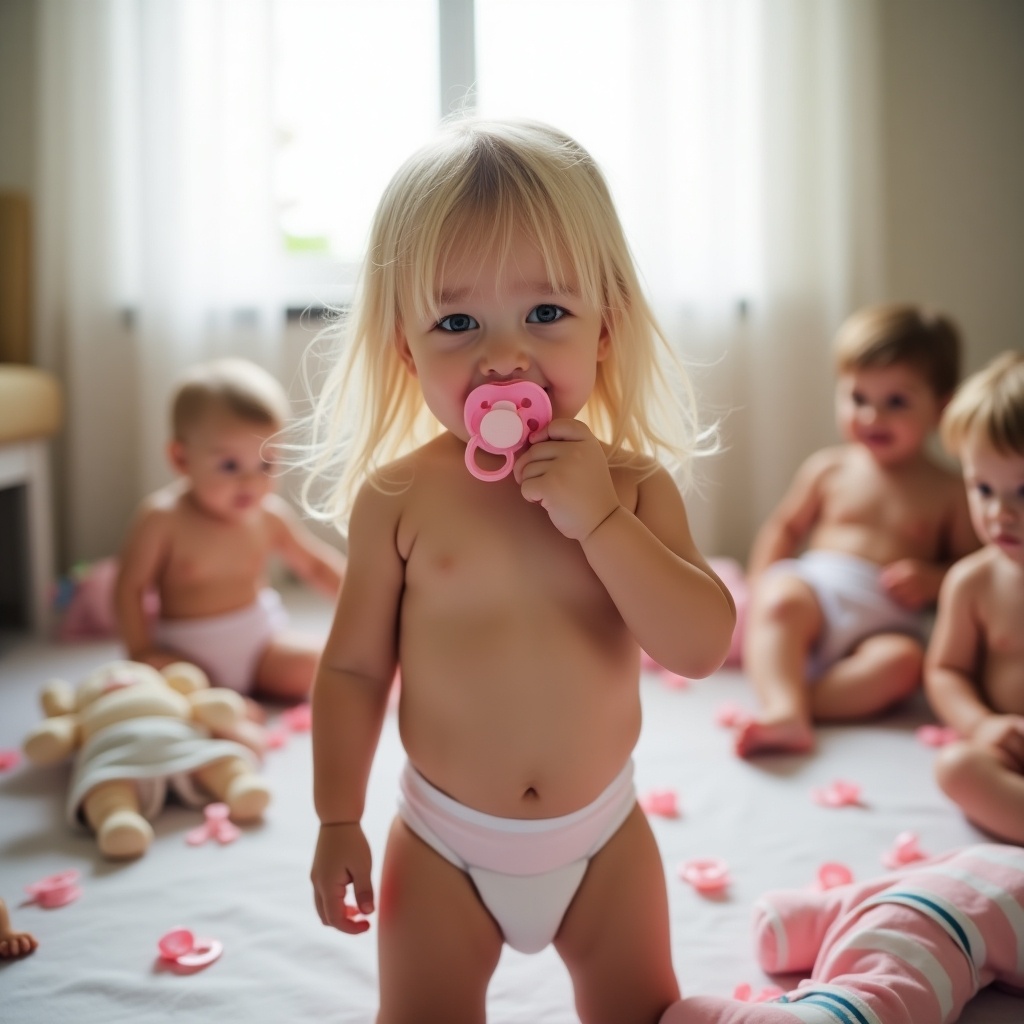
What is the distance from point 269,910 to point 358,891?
297 millimetres

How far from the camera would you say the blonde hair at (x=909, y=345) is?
1607mm

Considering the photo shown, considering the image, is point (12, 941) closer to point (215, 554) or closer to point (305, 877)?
point (305, 877)

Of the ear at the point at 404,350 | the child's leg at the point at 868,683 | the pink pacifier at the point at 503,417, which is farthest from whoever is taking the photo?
the child's leg at the point at 868,683

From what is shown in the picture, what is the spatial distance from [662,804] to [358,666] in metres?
0.51

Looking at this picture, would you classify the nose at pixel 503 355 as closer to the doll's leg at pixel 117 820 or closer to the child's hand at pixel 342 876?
the child's hand at pixel 342 876

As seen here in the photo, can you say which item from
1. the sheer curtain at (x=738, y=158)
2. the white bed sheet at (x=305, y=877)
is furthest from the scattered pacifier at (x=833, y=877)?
the sheer curtain at (x=738, y=158)

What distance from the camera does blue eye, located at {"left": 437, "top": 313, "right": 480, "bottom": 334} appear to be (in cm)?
74

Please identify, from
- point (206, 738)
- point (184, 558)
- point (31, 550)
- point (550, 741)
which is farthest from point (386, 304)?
point (31, 550)

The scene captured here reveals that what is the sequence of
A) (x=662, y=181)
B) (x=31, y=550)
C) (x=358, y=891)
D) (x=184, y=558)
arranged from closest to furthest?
(x=358, y=891) → (x=184, y=558) → (x=31, y=550) → (x=662, y=181)

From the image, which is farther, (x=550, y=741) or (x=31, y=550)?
(x=31, y=550)

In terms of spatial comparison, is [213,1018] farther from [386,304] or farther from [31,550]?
[31,550]

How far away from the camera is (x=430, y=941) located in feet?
2.44

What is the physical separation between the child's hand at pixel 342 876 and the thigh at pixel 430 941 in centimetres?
3

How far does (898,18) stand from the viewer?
2.14 metres
